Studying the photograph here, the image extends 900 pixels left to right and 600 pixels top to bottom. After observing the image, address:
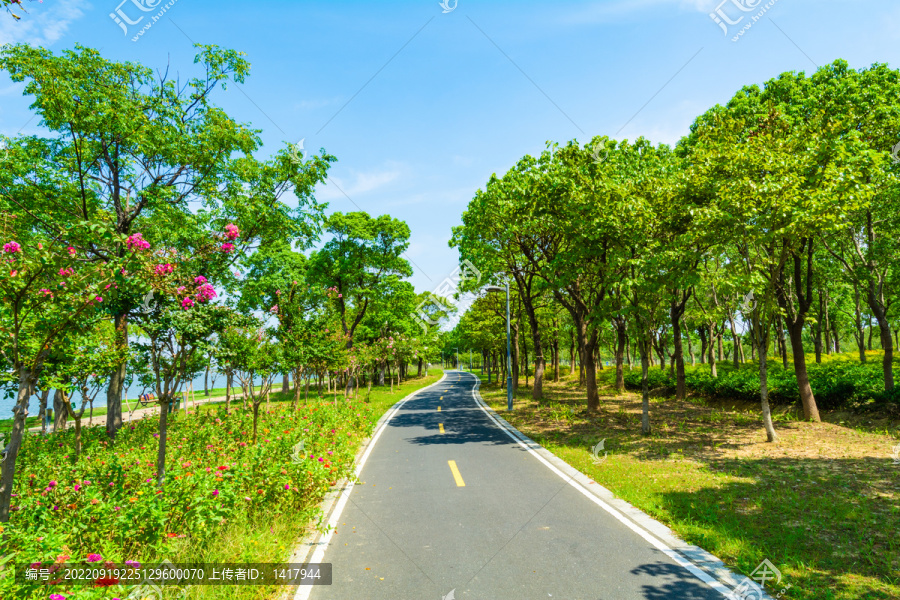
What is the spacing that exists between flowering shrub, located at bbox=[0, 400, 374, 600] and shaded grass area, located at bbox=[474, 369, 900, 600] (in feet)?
21.7

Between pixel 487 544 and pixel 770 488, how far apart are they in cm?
627

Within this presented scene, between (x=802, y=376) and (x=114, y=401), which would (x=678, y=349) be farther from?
(x=114, y=401)

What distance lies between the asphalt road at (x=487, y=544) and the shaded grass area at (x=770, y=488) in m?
1.16

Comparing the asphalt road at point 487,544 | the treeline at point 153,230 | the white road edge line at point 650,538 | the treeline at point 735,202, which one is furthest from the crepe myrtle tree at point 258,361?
the treeline at point 735,202

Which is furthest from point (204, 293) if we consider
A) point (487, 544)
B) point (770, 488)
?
point (770, 488)

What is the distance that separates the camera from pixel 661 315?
81.3ft

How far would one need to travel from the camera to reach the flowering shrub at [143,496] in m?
4.37

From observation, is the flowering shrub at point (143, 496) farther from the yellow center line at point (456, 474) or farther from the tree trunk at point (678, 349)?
the tree trunk at point (678, 349)

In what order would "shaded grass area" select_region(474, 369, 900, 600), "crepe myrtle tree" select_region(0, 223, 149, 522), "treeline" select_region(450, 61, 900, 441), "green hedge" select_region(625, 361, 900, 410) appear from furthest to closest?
"green hedge" select_region(625, 361, 900, 410) → "treeline" select_region(450, 61, 900, 441) → "shaded grass area" select_region(474, 369, 900, 600) → "crepe myrtle tree" select_region(0, 223, 149, 522)

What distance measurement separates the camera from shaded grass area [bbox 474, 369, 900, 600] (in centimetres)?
531

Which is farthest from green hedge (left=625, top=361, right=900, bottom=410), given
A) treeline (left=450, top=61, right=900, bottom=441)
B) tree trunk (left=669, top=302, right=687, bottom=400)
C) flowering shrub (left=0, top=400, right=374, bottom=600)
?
flowering shrub (left=0, top=400, right=374, bottom=600)

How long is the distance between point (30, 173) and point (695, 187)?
20340 millimetres

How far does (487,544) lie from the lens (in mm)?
6195

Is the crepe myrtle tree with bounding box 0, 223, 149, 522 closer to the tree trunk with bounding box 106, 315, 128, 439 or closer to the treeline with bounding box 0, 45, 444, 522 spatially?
the treeline with bounding box 0, 45, 444, 522
